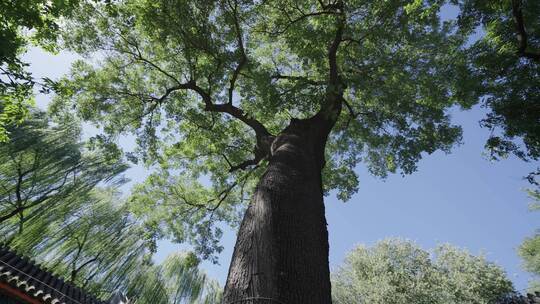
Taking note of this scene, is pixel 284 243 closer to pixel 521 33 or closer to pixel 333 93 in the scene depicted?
pixel 333 93

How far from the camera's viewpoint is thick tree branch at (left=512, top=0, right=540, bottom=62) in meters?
6.02

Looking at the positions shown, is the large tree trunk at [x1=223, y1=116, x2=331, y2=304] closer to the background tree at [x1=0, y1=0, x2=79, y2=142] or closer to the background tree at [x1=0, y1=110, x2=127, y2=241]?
the background tree at [x1=0, y1=0, x2=79, y2=142]

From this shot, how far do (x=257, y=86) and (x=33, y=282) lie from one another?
25.3 feet

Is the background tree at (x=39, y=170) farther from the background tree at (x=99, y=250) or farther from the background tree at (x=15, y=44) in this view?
the background tree at (x=15, y=44)

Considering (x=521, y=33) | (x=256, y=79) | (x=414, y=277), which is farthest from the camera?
(x=414, y=277)

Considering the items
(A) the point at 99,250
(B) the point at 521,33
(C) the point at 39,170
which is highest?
(C) the point at 39,170

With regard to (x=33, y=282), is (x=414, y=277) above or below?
above

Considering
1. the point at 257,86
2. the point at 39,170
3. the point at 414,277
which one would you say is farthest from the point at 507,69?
the point at 414,277

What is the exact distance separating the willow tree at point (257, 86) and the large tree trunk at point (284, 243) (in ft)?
2.95

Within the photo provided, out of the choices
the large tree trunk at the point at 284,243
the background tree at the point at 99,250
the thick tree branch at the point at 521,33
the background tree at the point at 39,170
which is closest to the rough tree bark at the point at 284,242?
the large tree trunk at the point at 284,243

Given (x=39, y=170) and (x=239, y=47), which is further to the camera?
(x=39, y=170)

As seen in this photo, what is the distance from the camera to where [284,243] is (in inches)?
120

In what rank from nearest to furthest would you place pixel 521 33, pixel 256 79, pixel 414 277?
pixel 521 33 < pixel 256 79 < pixel 414 277

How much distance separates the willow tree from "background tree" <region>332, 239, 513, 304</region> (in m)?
14.9
